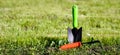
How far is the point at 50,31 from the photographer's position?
394 inches

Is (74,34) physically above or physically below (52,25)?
above

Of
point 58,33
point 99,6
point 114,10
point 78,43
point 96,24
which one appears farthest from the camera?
point 99,6

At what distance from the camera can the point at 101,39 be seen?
897 centimetres

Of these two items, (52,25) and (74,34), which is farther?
(52,25)

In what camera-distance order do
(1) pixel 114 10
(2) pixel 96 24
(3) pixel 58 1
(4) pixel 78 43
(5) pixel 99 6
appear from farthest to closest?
(3) pixel 58 1, (5) pixel 99 6, (1) pixel 114 10, (2) pixel 96 24, (4) pixel 78 43

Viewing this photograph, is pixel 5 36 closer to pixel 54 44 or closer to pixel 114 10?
pixel 54 44

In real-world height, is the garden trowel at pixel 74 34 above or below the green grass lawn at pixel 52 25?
above

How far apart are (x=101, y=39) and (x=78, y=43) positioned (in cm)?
124

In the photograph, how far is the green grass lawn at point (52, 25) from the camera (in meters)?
7.98

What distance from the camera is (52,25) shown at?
10984 millimetres

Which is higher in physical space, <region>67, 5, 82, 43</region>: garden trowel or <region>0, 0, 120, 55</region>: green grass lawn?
<region>67, 5, 82, 43</region>: garden trowel

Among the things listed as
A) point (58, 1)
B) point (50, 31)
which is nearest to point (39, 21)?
point (50, 31)

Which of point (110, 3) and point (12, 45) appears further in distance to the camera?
point (110, 3)

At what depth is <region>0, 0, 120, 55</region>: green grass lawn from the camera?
26.2 ft
